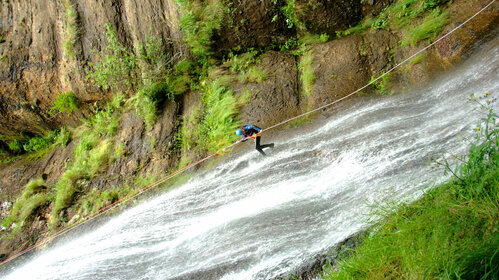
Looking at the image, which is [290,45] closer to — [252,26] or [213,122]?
[252,26]

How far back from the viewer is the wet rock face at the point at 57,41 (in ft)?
23.1

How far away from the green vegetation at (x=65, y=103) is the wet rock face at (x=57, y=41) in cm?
13

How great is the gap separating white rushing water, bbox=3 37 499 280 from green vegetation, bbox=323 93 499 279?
19.9 inches

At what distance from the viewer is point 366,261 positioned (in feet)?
14.0

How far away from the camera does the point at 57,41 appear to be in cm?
756

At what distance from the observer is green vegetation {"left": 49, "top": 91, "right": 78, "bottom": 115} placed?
25.4 feet

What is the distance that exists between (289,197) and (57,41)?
22.8 feet

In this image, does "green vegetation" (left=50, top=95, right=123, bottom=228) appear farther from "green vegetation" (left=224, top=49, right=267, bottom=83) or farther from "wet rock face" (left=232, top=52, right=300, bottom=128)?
"wet rock face" (left=232, top=52, right=300, bottom=128)

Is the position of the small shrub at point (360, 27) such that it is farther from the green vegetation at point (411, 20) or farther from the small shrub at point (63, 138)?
the small shrub at point (63, 138)

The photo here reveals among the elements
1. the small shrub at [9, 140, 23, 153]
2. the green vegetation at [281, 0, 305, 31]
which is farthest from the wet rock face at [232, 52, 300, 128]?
the small shrub at [9, 140, 23, 153]

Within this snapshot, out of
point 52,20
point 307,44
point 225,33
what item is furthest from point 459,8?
point 52,20

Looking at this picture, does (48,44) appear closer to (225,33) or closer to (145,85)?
(145,85)

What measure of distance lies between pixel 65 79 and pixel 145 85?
2.15 meters

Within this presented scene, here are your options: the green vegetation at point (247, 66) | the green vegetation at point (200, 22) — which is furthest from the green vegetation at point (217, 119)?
the green vegetation at point (200, 22)
